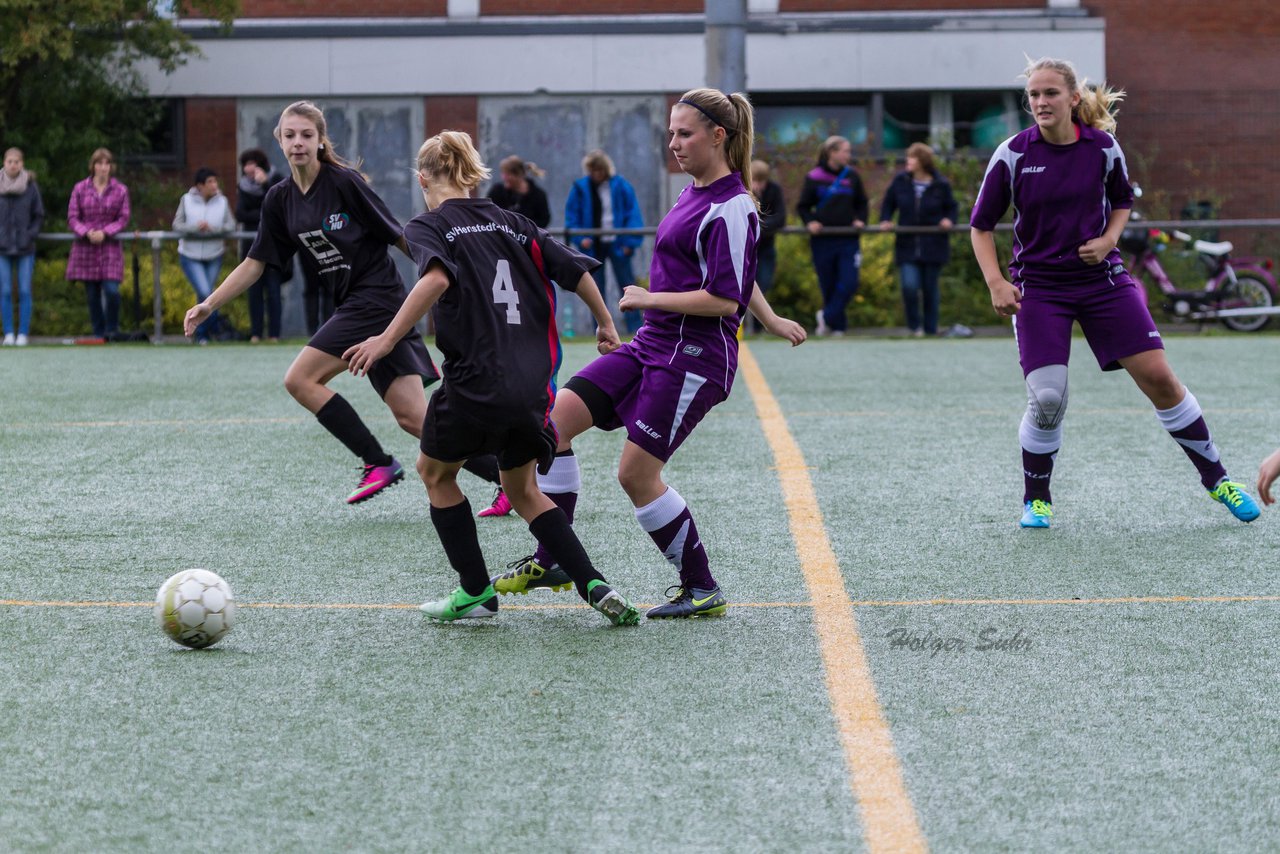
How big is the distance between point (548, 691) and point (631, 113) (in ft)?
62.6

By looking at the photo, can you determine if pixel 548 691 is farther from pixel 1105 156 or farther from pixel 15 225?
pixel 15 225

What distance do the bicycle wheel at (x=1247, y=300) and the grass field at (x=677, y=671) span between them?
974cm

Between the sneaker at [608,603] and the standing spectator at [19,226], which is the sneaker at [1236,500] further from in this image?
the standing spectator at [19,226]

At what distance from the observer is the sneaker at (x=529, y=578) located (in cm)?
536

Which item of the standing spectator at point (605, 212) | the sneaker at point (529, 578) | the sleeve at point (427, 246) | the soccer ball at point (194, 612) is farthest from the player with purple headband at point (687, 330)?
the standing spectator at point (605, 212)

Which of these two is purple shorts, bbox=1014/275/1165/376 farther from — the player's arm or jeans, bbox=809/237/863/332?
jeans, bbox=809/237/863/332

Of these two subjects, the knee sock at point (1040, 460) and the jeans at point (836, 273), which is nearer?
the knee sock at point (1040, 460)

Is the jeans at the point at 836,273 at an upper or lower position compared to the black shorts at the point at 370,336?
upper

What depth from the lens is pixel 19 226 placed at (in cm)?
1634

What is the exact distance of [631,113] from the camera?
22766mm

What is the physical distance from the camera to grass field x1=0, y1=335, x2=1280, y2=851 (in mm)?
3385

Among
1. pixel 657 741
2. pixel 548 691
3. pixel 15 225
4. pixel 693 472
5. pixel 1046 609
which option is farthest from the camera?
pixel 15 225


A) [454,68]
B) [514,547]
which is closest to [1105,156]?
[514,547]

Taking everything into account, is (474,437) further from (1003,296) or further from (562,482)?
(1003,296)
